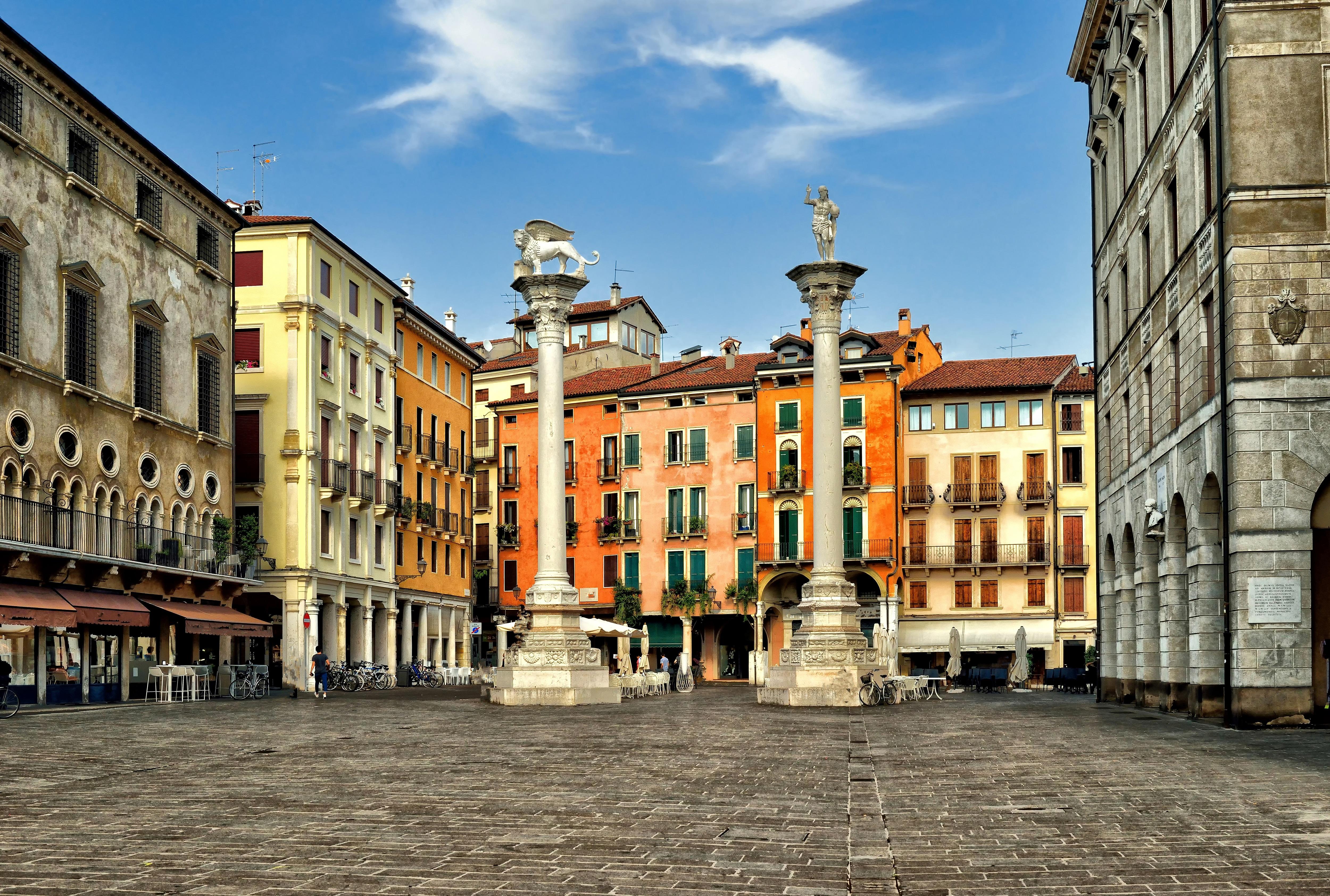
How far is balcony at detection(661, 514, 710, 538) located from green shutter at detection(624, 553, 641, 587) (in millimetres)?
2106

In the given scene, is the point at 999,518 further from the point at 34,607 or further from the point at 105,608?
the point at 34,607

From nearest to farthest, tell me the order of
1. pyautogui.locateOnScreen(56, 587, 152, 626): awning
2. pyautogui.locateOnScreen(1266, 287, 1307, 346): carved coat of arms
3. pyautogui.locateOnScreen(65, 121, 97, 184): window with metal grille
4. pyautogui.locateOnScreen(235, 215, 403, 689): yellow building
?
pyautogui.locateOnScreen(1266, 287, 1307, 346): carved coat of arms
pyautogui.locateOnScreen(56, 587, 152, 626): awning
pyautogui.locateOnScreen(65, 121, 97, 184): window with metal grille
pyautogui.locateOnScreen(235, 215, 403, 689): yellow building

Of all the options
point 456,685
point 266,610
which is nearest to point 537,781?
point 266,610

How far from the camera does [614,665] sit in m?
78.8

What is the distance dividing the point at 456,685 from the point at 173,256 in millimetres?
25874

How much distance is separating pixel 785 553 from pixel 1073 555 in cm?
1394

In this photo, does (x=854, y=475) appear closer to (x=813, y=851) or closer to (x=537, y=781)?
(x=537, y=781)

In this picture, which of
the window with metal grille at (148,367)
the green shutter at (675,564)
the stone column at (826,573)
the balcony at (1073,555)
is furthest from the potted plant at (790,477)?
the window with metal grille at (148,367)

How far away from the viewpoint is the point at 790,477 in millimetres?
75438

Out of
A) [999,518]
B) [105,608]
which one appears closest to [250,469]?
[105,608]

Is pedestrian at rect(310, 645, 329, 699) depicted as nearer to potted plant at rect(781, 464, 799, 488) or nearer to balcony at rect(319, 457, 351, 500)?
balcony at rect(319, 457, 351, 500)

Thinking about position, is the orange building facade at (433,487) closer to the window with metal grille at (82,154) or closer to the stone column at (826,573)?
the window with metal grille at (82,154)

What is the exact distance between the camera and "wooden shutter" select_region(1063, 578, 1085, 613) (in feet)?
239

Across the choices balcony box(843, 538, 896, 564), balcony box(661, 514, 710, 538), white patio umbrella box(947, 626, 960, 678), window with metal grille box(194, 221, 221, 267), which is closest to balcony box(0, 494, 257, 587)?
window with metal grille box(194, 221, 221, 267)
